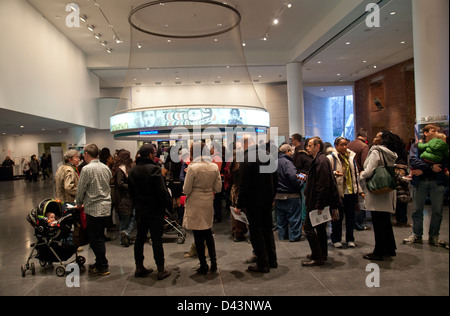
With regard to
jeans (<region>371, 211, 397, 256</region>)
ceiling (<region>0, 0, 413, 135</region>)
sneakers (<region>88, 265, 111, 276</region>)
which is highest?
ceiling (<region>0, 0, 413, 135</region>)

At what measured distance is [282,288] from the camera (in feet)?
11.3

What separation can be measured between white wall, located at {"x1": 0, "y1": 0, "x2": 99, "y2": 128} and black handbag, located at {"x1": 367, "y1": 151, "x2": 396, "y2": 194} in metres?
7.75

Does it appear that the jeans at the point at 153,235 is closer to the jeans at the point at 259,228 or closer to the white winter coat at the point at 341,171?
the jeans at the point at 259,228

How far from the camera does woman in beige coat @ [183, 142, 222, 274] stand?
389cm

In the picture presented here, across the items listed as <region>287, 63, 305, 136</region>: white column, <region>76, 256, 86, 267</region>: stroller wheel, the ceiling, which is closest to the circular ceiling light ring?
the ceiling

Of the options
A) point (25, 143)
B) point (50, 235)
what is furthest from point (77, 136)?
point (25, 143)

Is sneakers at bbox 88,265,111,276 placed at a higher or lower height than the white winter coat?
lower

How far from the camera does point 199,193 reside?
3975 mm

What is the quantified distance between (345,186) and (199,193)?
234 cm

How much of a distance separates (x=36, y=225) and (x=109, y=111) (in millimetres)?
11349

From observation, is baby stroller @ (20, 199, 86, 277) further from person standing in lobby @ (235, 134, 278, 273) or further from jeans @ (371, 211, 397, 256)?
jeans @ (371, 211, 397, 256)

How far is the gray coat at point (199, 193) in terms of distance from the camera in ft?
12.8

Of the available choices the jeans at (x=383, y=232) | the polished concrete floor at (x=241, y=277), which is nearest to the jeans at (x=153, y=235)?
the polished concrete floor at (x=241, y=277)

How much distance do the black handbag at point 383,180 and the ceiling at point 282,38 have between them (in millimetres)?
2726
